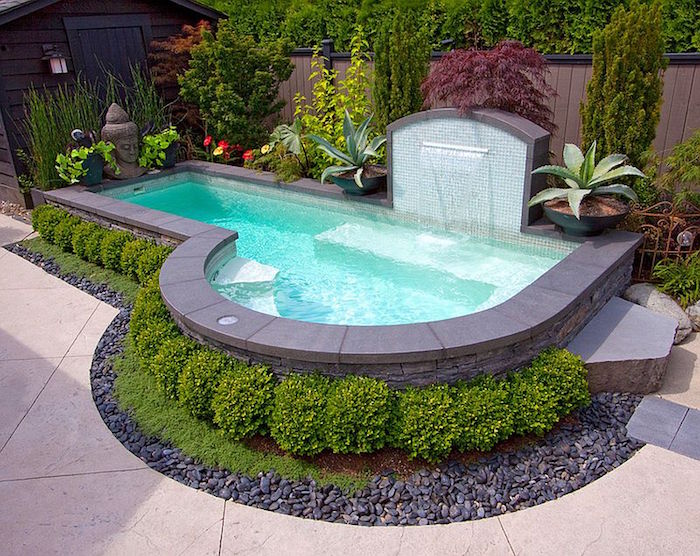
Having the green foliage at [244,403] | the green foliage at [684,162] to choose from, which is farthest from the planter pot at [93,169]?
the green foliage at [684,162]

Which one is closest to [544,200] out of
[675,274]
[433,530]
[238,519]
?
[675,274]

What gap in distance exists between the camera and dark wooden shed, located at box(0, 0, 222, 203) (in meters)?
7.59

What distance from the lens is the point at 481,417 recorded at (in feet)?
10.6

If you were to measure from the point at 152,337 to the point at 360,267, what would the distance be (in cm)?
222

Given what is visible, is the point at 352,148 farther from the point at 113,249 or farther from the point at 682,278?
the point at 682,278

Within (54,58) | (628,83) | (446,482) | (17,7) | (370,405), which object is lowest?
(446,482)

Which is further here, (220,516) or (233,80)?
(233,80)

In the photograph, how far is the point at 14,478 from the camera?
3271mm

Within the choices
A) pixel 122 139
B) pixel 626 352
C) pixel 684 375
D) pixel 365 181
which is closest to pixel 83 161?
pixel 122 139

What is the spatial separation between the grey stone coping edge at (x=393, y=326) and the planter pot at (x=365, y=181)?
234 centimetres

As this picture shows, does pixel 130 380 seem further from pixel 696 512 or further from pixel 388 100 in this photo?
pixel 388 100

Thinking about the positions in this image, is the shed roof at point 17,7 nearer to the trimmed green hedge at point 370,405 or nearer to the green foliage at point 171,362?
the green foliage at point 171,362

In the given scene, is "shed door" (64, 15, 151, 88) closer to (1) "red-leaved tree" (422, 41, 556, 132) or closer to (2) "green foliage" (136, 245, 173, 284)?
(2) "green foliage" (136, 245, 173, 284)

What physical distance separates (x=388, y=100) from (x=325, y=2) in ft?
9.83
